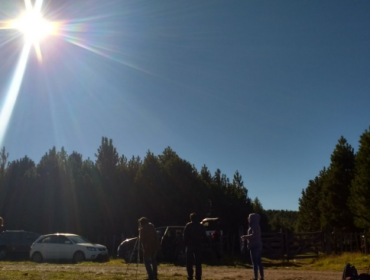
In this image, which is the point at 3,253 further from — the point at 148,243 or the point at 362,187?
the point at 362,187

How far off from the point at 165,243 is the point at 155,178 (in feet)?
41.6

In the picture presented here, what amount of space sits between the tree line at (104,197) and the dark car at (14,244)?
7.25m

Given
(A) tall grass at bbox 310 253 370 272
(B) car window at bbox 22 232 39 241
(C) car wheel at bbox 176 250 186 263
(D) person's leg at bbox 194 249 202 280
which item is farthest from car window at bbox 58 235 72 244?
(D) person's leg at bbox 194 249 202 280

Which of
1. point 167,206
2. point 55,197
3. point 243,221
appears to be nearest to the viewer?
point 167,206

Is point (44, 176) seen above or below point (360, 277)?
above

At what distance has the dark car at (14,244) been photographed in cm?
2581

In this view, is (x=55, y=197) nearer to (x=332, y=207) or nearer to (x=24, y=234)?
(x=24, y=234)

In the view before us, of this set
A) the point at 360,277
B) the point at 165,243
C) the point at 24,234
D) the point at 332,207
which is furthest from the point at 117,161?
the point at 360,277

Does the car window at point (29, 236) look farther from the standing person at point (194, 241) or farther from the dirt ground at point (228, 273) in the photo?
the standing person at point (194, 241)

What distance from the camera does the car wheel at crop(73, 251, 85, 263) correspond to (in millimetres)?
21906

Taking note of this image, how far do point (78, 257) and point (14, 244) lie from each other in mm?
6356

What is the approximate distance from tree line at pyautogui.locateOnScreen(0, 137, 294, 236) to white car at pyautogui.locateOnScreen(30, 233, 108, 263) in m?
10.4

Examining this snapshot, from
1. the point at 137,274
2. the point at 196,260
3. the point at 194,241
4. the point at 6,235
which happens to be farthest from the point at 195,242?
the point at 6,235

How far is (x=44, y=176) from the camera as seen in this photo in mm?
35625
